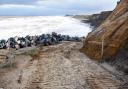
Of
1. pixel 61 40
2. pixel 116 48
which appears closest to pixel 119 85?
pixel 116 48

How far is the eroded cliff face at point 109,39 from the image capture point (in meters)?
20.3

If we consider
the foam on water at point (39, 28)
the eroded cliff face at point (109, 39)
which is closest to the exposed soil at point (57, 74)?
the eroded cliff face at point (109, 39)

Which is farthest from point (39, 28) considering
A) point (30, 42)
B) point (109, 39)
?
point (109, 39)

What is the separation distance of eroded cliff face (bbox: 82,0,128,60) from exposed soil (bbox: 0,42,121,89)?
2.29ft

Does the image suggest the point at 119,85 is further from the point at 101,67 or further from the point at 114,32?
the point at 114,32

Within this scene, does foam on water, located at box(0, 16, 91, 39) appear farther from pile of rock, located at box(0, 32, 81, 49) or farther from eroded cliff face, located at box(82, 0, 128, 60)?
eroded cliff face, located at box(82, 0, 128, 60)

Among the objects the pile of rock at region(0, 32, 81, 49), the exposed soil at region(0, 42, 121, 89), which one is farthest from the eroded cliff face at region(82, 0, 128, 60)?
Result: the pile of rock at region(0, 32, 81, 49)

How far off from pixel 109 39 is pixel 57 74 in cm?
502

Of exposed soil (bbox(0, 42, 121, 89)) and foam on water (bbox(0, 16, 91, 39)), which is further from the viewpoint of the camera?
foam on water (bbox(0, 16, 91, 39))

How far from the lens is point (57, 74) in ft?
57.1

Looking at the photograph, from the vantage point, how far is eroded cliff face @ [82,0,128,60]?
66.7ft

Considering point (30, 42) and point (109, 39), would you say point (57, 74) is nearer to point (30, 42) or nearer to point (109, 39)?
point (109, 39)

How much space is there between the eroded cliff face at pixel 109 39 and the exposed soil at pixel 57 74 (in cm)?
70

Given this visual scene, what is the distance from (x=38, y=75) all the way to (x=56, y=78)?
1295 mm
